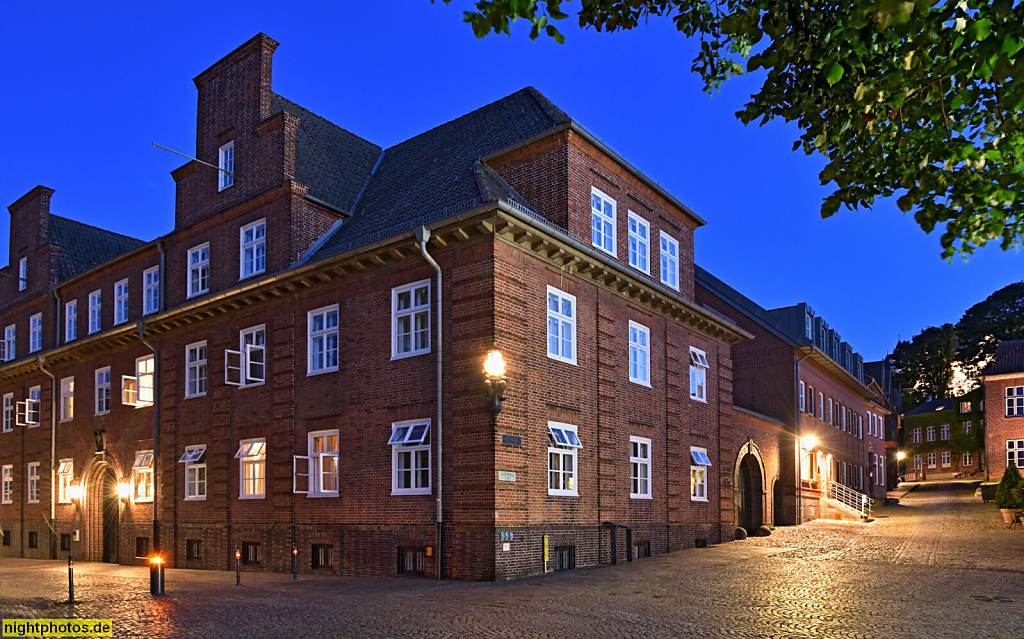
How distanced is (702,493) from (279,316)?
14.0m

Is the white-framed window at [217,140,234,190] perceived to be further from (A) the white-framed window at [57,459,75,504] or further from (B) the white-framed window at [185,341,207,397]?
(A) the white-framed window at [57,459,75,504]

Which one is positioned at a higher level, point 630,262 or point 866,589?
point 630,262

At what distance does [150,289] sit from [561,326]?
15980 millimetres

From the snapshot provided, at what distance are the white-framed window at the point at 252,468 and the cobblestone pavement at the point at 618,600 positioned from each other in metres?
2.39

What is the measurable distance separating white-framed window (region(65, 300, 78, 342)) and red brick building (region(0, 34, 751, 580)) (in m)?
0.90

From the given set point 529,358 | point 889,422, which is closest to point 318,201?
point 529,358

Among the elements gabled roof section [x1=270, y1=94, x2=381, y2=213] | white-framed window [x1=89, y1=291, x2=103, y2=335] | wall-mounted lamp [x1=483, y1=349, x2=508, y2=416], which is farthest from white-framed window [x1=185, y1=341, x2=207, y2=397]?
wall-mounted lamp [x1=483, y1=349, x2=508, y2=416]

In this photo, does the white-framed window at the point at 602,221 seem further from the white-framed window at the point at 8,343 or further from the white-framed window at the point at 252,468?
the white-framed window at the point at 8,343

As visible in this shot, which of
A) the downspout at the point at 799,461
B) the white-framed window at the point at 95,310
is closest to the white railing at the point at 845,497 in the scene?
the downspout at the point at 799,461

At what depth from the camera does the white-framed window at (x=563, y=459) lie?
18.5 m

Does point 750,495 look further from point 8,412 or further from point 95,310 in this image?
point 8,412

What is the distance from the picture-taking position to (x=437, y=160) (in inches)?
923

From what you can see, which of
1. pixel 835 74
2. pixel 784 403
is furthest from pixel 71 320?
pixel 835 74

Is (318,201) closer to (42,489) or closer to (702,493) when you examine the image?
(702,493)
